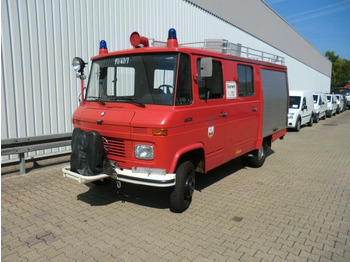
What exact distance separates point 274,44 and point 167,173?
24.2m

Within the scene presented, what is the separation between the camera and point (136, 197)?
512 cm

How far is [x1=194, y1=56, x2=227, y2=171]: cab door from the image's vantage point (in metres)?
4.59

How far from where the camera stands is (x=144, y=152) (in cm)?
404

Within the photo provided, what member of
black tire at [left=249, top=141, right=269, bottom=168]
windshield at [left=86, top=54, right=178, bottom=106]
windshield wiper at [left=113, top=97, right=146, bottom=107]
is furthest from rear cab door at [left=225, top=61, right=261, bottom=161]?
windshield wiper at [left=113, top=97, right=146, bottom=107]

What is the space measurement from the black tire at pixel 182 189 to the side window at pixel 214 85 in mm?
1159

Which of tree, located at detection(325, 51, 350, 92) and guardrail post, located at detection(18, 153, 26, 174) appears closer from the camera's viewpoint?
guardrail post, located at detection(18, 153, 26, 174)

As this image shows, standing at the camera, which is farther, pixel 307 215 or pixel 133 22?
pixel 133 22

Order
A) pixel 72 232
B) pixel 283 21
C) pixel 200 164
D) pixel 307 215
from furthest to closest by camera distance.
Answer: pixel 283 21, pixel 200 164, pixel 307 215, pixel 72 232

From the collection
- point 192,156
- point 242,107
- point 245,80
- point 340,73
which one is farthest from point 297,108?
point 340,73

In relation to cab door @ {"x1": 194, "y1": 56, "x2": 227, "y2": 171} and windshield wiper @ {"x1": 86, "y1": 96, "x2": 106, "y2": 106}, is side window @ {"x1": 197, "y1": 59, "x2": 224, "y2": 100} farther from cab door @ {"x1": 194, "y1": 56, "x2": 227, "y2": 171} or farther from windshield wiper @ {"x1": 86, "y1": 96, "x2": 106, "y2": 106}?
windshield wiper @ {"x1": 86, "y1": 96, "x2": 106, "y2": 106}

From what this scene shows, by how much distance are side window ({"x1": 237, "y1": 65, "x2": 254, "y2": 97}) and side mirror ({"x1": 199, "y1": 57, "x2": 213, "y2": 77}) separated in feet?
5.87

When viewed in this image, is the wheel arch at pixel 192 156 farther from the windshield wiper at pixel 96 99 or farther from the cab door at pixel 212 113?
the windshield wiper at pixel 96 99

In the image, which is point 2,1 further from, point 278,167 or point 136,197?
point 278,167

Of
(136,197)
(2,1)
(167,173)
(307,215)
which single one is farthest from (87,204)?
(2,1)
